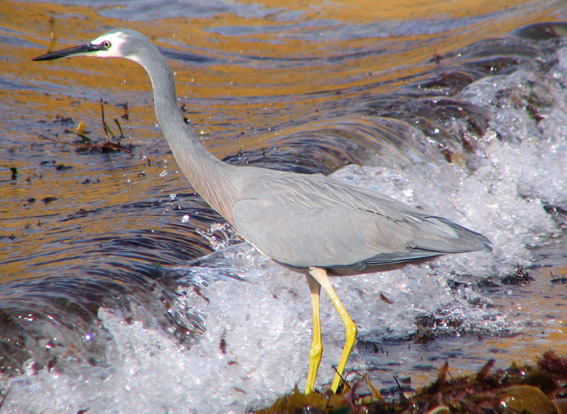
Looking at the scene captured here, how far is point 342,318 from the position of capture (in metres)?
4.71

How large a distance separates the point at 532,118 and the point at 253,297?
6.27 m

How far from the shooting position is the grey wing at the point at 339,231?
4.68 m

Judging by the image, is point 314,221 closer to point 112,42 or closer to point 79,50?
point 112,42

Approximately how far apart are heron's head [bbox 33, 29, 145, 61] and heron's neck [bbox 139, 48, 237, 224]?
0.15 meters

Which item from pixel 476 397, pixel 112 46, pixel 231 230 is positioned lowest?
pixel 476 397

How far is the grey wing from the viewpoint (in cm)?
468

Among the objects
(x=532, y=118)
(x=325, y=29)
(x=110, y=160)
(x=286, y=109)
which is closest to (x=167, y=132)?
(x=110, y=160)

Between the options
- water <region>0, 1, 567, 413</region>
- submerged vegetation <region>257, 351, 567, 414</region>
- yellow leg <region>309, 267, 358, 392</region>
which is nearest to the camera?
submerged vegetation <region>257, 351, 567, 414</region>

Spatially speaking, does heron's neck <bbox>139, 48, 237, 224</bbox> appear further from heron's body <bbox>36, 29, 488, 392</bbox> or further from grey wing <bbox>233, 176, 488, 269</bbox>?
grey wing <bbox>233, 176, 488, 269</bbox>

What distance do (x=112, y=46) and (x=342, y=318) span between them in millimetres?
2454

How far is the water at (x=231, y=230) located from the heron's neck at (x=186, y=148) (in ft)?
2.62

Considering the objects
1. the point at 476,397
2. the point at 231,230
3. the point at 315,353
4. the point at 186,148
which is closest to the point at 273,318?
the point at 315,353

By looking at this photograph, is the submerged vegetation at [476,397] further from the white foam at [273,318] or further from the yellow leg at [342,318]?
the white foam at [273,318]

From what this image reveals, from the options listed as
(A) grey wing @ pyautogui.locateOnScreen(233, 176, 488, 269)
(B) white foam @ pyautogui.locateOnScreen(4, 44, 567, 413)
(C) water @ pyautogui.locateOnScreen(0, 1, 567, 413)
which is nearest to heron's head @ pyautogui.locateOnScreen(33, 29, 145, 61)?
(A) grey wing @ pyautogui.locateOnScreen(233, 176, 488, 269)
